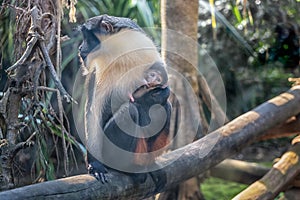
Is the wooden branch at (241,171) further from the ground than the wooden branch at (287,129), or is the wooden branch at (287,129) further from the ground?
the wooden branch at (287,129)

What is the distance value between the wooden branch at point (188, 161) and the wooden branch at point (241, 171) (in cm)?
64

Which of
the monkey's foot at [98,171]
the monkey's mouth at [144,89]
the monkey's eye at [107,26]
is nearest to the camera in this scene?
the monkey's foot at [98,171]

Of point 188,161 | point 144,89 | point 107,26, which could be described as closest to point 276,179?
point 188,161

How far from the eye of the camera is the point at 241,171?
4.25 meters

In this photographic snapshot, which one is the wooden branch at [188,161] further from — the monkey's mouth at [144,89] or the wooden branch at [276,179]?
the monkey's mouth at [144,89]

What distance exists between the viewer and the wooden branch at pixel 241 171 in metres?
4.19

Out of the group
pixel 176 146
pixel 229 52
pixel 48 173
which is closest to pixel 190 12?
pixel 176 146

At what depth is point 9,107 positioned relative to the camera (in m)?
2.27

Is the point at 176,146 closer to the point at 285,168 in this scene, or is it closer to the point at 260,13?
the point at 285,168

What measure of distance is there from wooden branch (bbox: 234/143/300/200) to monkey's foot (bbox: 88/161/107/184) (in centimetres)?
110

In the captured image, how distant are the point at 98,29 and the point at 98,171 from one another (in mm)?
722

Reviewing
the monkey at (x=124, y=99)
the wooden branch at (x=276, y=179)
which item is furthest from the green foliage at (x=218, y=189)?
the monkey at (x=124, y=99)

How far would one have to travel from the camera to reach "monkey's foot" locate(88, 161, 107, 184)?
6.87 feet

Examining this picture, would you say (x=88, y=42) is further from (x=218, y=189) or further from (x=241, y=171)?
(x=218, y=189)
